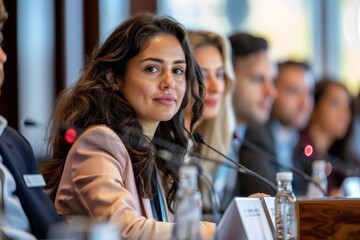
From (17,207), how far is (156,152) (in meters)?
0.67

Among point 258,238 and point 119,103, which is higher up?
point 119,103

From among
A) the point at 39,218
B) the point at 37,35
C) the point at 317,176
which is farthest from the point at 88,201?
the point at 37,35

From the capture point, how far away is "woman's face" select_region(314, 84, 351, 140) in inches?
236

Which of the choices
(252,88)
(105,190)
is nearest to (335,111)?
(252,88)

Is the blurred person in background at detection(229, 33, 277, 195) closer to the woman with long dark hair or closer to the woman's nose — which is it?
the woman with long dark hair

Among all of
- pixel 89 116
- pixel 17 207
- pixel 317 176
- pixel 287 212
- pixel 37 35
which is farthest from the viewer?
pixel 37 35

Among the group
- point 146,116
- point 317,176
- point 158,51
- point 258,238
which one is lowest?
point 317,176

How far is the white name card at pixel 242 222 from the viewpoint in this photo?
2461 millimetres

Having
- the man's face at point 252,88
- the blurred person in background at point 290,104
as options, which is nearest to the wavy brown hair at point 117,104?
the man's face at point 252,88

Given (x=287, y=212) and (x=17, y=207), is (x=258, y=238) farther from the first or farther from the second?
(x=17, y=207)

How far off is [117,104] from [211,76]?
1325 mm

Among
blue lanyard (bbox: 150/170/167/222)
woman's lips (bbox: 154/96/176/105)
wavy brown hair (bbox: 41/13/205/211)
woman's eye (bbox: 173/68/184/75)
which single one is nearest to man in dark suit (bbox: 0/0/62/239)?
wavy brown hair (bbox: 41/13/205/211)

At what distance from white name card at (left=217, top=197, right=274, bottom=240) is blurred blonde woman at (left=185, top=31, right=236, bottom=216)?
5.36ft

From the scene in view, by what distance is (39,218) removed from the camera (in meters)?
2.49
